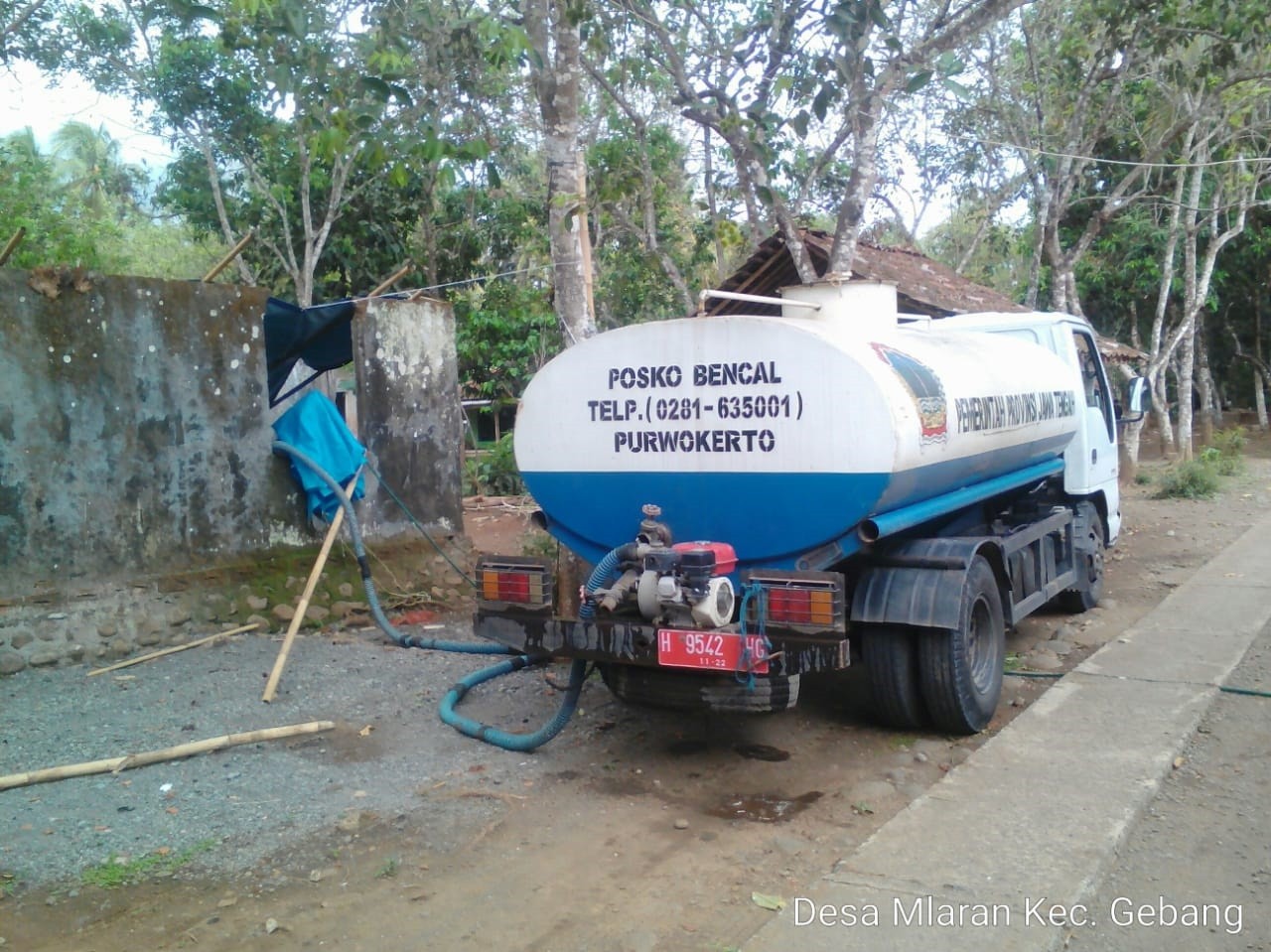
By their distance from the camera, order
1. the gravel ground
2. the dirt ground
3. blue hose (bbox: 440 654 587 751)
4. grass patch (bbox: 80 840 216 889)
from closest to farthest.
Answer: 1. the dirt ground
2. grass patch (bbox: 80 840 216 889)
3. the gravel ground
4. blue hose (bbox: 440 654 587 751)

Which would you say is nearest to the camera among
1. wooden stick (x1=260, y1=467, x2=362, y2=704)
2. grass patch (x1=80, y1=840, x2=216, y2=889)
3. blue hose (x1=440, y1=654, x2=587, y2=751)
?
grass patch (x1=80, y1=840, x2=216, y2=889)

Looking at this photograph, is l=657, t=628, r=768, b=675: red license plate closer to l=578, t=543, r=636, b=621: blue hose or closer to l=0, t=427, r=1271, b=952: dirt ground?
l=578, t=543, r=636, b=621: blue hose

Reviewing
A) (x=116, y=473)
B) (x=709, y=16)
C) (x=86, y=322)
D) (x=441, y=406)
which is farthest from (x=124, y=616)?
(x=709, y=16)

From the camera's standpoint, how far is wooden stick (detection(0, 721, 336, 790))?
507 centimetres

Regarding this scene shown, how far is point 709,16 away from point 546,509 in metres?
6.96

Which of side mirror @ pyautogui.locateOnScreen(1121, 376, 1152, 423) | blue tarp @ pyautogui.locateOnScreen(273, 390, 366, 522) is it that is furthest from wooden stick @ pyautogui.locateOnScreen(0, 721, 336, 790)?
side mirror @ pyautogui.locateOnScreen(1121, 376, 1152, 423)

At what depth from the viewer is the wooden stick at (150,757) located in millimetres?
5070

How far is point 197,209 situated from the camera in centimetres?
1631

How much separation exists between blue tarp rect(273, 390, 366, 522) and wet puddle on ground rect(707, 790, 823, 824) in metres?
4.48

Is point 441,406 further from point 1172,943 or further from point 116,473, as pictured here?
point 1172,943

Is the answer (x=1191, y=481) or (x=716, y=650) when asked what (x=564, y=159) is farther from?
(x=1191, y=481)

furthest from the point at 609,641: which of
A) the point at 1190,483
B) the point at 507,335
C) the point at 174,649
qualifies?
the point at 1190,483

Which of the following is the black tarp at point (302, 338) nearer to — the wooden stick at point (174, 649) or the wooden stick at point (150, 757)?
the wooden stick at point (174, 649)

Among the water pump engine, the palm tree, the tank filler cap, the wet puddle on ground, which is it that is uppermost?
the palm tree
